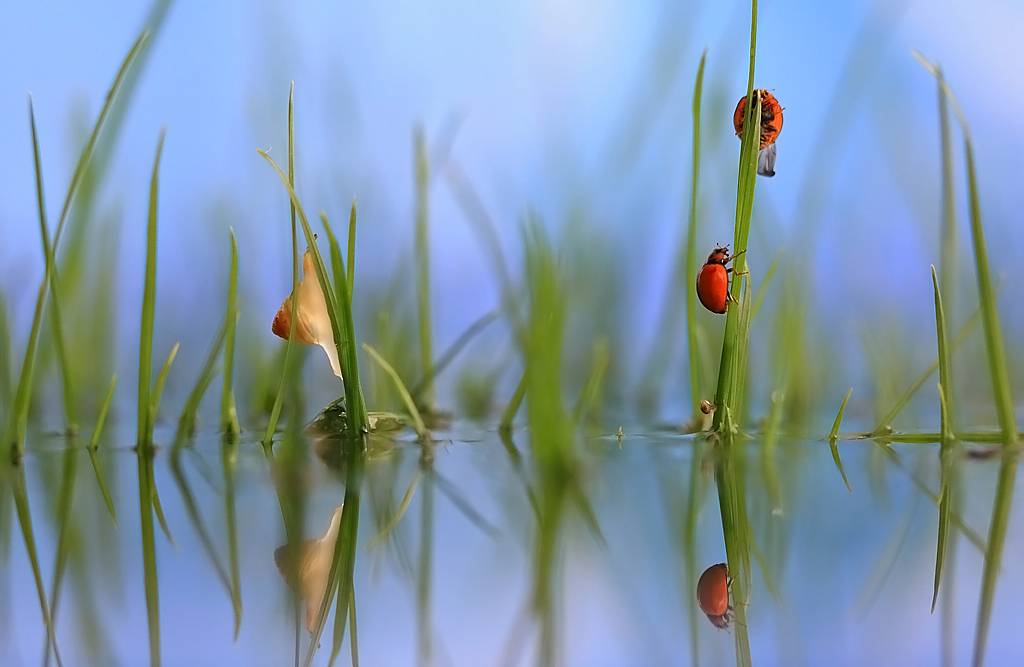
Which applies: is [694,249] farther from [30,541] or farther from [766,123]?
[30,541]

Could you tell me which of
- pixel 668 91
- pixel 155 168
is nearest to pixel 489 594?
pixel 155 168

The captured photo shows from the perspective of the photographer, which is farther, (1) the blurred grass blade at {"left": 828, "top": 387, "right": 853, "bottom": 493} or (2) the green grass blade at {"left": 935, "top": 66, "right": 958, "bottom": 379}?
(2) the green grass blade at {"left": 935, "top": 66, "right": 958, "bottom": 379}

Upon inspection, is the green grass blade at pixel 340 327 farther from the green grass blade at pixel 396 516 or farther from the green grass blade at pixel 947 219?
the green grass blade at pixel 947 219

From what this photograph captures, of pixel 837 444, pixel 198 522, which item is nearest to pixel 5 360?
pixel 198 522

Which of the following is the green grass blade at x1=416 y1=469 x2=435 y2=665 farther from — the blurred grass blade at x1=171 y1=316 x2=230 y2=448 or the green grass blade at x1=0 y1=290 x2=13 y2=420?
the green grass blade at x1=0 y1=290 x2=13 y2=420

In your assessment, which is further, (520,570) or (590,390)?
(590,390)

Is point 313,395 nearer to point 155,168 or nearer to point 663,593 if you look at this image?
point 155,168

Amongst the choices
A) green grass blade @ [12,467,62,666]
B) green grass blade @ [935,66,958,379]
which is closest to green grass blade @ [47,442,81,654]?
green grass blade @ [12,467,62,666]
